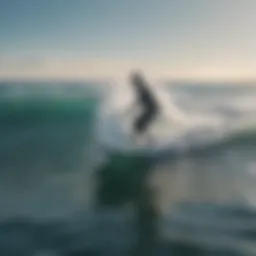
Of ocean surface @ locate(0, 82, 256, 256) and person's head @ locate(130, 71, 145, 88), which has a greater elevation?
person's head @ locate(130, 71, 145, 88)

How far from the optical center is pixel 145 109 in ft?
4.12

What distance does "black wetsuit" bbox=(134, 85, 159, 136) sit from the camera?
125cm

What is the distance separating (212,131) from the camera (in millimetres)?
1256

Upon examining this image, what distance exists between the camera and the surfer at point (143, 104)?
1.25 metres

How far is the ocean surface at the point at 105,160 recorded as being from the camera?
1223 mm

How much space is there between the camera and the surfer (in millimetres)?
1254

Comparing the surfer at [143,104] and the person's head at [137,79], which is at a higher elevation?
the person's head at [137,79]

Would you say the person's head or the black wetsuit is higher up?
the person's head

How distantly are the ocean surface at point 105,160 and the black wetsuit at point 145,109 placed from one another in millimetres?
23

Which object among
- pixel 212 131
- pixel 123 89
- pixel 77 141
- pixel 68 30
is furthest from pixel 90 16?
pixel 212 131

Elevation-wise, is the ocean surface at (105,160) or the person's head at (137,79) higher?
the person's head at (137,79)

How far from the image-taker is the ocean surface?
1.22 m

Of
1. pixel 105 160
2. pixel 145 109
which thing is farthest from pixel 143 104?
pixel 105 160

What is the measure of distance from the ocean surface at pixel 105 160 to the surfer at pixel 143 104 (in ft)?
0.07
